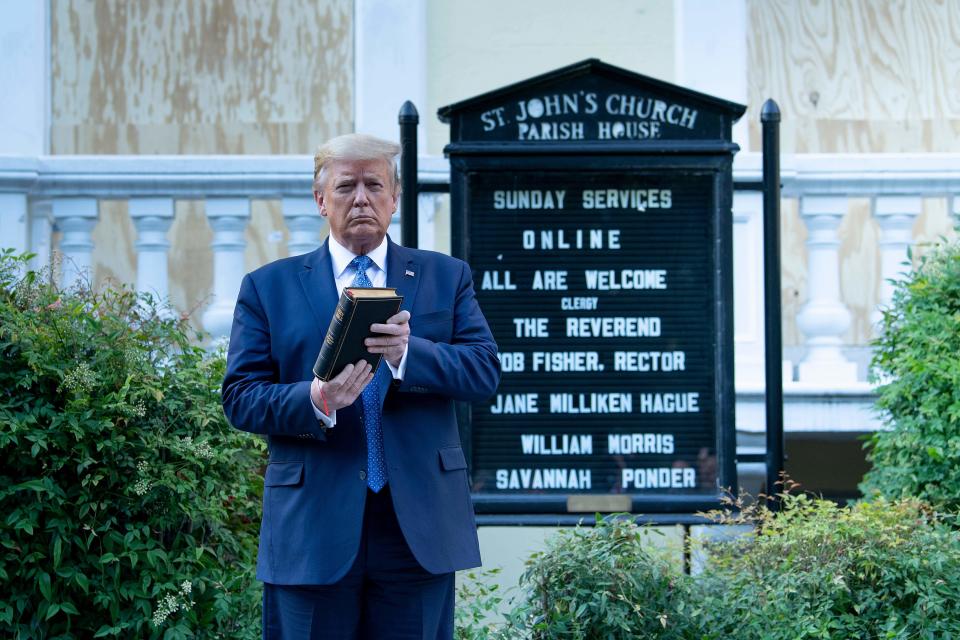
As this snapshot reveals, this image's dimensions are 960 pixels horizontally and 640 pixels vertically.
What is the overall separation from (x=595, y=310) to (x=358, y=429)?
1838mm

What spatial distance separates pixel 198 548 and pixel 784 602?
189cm

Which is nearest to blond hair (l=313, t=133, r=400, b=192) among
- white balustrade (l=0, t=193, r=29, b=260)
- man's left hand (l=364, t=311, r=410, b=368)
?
man's left hand (l=364, t=311, r=410, b=368)

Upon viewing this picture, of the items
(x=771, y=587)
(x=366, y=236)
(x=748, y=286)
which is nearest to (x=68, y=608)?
(x=366, y=236)

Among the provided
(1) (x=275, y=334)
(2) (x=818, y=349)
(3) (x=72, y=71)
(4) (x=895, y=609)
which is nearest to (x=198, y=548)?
(1) (x=275, y=334)

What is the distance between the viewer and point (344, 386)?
286 cm

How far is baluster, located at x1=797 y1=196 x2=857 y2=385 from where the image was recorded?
592cm

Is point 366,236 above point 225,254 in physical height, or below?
below

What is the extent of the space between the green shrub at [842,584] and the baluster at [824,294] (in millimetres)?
1741

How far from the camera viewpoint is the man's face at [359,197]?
315cm

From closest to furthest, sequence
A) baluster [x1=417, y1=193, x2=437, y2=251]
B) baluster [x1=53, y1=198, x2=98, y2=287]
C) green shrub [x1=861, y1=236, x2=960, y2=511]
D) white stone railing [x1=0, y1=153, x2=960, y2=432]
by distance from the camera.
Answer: green shrub [x1=861, y1=236, x2=960, y2=511] < white stone railing [x1=0, y1=153, x2=960, y2=432] < baluster [x1=53, y1=198, x2=98, y2=287] < baluster [x1=417, y1=193, x2=437, y2=251]

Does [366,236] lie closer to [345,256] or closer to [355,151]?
[345,256]

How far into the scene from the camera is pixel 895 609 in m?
3.99

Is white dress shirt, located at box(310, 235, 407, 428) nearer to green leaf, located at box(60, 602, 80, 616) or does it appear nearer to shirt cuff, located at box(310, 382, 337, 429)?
shirt cuff, located at box(310, 382, 337, 429)

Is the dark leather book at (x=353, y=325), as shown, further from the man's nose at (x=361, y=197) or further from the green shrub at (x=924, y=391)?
the green shrub at (x=924, y=391)
